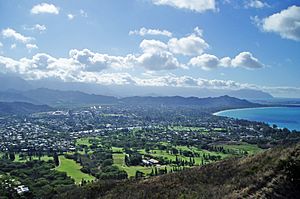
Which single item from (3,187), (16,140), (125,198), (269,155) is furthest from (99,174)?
(16,140)

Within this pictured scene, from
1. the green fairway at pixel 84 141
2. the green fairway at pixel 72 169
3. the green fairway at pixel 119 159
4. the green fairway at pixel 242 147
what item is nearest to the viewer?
the green fairway at pixel 72 169

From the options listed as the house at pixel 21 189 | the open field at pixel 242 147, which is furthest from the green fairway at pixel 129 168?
the open field at pixel 242 147

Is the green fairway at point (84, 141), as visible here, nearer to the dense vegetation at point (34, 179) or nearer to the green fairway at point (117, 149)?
the green fairway at point (117, 149)

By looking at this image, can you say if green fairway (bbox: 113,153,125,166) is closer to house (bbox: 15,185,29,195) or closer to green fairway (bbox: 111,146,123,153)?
green fairway (bbox: 111,146,123,153)

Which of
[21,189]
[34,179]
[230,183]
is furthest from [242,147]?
[230,183]

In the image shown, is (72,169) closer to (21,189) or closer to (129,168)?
(129,168)

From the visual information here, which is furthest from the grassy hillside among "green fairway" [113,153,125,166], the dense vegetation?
"green fairway" [113,153,125,166]

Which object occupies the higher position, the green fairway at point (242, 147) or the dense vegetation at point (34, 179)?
the green fairway at point (242, 147)

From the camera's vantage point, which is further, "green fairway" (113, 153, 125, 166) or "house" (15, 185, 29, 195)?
"green fairway" (113, 153, 125, 166)
